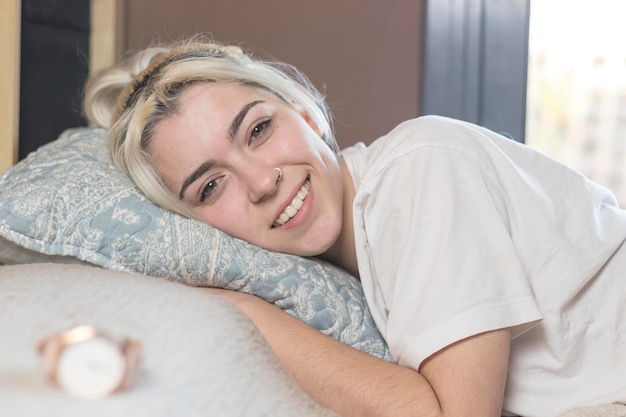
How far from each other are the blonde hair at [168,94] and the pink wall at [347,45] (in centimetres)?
65

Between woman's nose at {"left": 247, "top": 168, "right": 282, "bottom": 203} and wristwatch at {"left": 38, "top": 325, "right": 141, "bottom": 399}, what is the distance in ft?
2.66

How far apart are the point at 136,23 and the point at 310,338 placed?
1619mm

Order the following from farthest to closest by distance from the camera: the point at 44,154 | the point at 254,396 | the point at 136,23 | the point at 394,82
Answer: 1. the point at 136,23
2. the point at 394,82
3. the point at 44,154
4. the point at 254,396

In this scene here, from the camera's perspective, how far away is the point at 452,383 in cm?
109

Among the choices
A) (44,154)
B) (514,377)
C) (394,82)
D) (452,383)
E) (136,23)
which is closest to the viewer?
(452,383)

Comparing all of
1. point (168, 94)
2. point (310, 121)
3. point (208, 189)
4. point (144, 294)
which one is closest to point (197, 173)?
point (208, 189)

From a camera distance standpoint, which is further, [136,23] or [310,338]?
[136,23]

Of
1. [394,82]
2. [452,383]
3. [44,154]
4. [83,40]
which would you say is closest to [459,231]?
[452,383]

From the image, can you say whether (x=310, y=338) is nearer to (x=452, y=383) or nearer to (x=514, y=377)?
(x=452, y=383)

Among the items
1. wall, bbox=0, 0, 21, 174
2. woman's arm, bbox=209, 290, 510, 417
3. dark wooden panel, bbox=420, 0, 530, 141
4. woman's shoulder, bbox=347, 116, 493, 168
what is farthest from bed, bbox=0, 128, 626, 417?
dark wooden panel, bbox=420, 0, 530, 141

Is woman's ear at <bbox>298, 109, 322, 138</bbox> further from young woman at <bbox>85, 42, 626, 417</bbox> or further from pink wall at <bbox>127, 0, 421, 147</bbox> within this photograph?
pink wall at <bbox>127, 0, 421, 147</bbox>

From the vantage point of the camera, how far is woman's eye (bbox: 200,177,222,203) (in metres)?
1.38

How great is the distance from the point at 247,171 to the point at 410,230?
0.31 meters

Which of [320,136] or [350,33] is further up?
[350,33]
